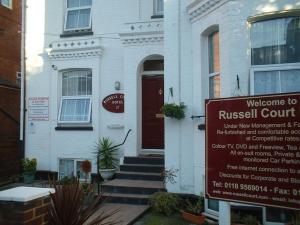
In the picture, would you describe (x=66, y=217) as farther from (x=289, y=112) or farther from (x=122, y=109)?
(x=122, y=109)

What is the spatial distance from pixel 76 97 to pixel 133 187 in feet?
14.3

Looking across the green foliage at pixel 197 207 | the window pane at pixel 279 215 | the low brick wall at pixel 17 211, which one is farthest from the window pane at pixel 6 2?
the low brick wall at pixel 17 211

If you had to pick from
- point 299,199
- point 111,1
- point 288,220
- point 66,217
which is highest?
point 111,1

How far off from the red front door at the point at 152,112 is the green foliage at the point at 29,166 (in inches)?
145

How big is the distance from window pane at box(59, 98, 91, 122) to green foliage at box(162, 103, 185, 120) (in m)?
3.96

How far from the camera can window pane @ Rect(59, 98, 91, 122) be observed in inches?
460

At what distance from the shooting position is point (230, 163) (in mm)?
3982

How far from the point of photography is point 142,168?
995 cm

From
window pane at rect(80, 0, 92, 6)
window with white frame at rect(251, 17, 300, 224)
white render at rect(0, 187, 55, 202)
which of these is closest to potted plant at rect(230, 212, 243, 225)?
window with white frame at rect(251, 17, 300, 224)

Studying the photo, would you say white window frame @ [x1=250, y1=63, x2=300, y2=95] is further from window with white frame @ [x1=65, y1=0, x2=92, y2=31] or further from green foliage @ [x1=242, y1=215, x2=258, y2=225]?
window with white frame @ [x1=65, y1=0, x2=92, y2=31]

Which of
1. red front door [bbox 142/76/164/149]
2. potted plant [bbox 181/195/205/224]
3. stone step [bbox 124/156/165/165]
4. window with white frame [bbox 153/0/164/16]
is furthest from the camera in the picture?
window with white frame [bbox 153/0/164/16]

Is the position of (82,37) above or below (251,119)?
above

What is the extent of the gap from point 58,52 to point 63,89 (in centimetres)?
124

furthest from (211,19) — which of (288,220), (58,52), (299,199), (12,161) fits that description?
(12,161)
